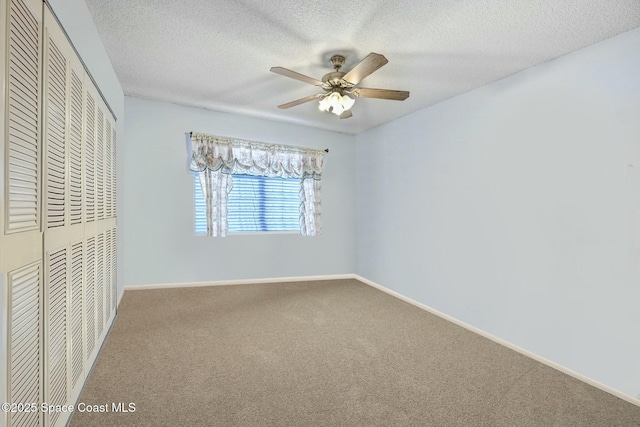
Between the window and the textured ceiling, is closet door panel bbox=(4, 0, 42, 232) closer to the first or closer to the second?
the textured ceiling

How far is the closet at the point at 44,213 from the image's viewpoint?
0.98m

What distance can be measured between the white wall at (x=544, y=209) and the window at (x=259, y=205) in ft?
6.17

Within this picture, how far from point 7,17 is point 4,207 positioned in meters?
0.62

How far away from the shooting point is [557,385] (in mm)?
2004

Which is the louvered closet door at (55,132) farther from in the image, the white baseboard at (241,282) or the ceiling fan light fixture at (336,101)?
the white baseboard at (241,282)

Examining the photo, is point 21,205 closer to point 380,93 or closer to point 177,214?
point 380,93

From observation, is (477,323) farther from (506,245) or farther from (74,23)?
(74,23)

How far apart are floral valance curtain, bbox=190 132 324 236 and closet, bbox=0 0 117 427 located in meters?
1.96

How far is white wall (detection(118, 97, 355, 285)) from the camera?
3.72m

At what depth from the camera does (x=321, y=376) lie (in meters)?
2.01

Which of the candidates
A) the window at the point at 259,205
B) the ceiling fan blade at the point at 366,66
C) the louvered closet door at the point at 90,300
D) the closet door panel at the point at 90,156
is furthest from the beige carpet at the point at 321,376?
the ceiling fan blade at the point at 366,66

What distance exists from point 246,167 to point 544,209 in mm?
3461

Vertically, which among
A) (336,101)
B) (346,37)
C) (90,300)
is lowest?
(90,300)

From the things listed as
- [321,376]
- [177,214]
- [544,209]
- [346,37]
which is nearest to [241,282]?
[177,214]
